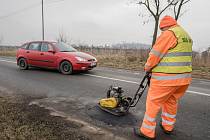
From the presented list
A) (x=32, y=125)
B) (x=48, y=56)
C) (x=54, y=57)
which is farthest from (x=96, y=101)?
(x=48, y=56)

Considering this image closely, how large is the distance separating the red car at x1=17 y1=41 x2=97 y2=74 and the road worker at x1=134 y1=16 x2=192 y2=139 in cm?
683

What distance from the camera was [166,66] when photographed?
12.2 ft

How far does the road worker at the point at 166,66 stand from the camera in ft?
11.9

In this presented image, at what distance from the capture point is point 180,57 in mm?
3660

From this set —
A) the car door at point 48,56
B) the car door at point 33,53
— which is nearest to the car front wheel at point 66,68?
the car door at point 48,56

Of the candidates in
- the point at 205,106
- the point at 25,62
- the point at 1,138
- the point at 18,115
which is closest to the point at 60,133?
the point at 1,138

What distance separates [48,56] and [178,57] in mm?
8275

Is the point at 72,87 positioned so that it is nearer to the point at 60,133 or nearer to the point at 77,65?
A: the point at 77,65

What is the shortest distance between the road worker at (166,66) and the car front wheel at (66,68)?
6945 mm

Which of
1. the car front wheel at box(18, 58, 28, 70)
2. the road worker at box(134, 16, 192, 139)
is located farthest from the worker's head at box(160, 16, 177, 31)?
the car front wheel at box(18, 58, 28, 70)

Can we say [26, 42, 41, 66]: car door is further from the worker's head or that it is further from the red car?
the worker's head

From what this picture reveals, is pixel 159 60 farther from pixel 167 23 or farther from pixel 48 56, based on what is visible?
pixel 48 56

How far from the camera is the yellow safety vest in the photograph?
364 centimetres

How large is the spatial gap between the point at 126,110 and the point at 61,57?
20.9 ft
